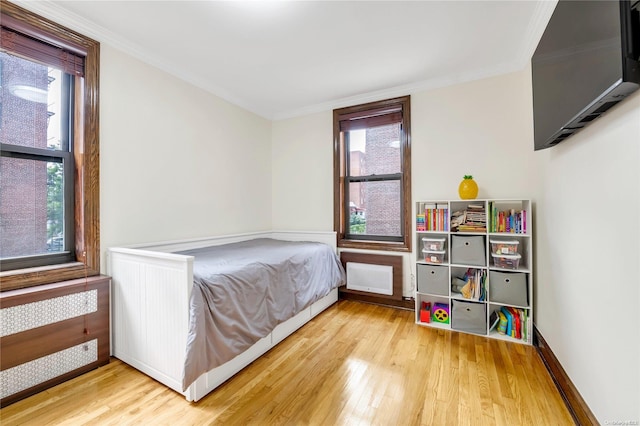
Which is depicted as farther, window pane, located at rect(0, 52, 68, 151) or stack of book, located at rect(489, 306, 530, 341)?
→ stack of book, located at rect(489, 306, 530, 341)

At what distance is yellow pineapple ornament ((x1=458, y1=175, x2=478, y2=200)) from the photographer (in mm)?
2527

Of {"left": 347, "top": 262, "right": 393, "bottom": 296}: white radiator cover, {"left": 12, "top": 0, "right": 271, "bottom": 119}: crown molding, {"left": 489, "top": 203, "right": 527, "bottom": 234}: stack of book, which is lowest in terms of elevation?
{"left": 347, "top": 262, "right": 393, "bottom": 296}: white radiator cover

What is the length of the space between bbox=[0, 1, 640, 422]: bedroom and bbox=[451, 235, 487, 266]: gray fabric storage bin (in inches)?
16.4

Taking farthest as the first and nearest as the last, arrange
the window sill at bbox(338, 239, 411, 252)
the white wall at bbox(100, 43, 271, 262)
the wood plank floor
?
the window sill at bbox(338, 239, 411, 252), the white wall at bbox(100, 43, 271, 262), the wood plank floor

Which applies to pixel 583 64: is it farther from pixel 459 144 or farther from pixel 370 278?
pixel 370 278

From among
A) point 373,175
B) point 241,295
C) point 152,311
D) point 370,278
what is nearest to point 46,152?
point 152,311

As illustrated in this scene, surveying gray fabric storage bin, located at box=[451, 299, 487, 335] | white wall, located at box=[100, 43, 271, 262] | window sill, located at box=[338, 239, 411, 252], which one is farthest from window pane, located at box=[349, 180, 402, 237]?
white wall, located at box=[100, 43, 271, 262]

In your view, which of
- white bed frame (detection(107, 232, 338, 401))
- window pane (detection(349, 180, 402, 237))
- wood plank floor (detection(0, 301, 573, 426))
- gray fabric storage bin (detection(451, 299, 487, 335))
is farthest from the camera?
window pane (detection(349, 180, 402, 237))

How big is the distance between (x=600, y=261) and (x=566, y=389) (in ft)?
2.84

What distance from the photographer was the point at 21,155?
1.76 metres

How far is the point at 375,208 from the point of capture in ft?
11.0

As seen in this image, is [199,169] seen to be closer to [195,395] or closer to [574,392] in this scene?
[195,395]

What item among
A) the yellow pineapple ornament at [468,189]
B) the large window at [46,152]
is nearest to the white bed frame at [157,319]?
the large window at [46,152]

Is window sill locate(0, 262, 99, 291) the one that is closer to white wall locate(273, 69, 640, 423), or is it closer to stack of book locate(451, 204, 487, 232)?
white wall locate(273, 69, 640, 423)
